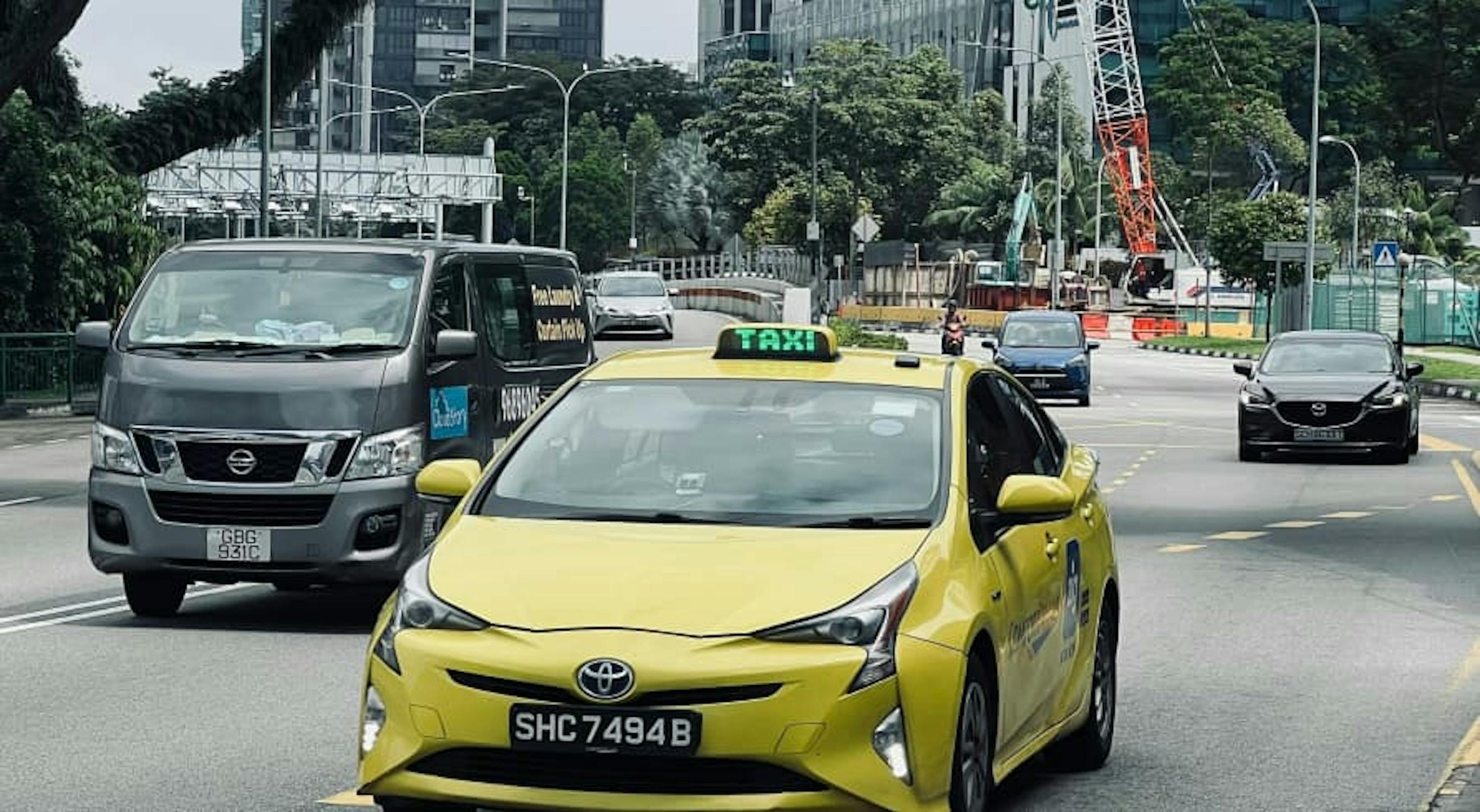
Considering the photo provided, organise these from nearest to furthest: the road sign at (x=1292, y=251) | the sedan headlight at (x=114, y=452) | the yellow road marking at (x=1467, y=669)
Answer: the yellow road marking at (x=1467, y=669), the sedan headlight at (x=114, y=452), the road sign at (x=1292, y=251)

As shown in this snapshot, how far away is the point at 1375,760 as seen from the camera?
9891 millimetres

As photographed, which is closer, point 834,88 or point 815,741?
point 815,741

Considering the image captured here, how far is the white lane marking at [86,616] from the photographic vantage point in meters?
13.3

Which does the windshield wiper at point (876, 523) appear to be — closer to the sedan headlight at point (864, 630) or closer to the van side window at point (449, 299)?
the sedan headlight at point (864, 630)

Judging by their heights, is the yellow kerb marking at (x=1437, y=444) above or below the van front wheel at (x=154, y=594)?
below

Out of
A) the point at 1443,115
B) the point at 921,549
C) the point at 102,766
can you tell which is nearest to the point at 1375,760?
Answer: the point at 921,549

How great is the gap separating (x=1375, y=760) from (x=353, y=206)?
101m

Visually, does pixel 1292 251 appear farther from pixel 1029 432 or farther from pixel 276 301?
pixel 1029 432

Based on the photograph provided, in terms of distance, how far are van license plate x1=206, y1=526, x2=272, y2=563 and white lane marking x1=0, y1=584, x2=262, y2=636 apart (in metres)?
0.95

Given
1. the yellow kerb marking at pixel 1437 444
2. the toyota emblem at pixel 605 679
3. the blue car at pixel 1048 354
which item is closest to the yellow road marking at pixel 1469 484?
the yellow kerb marking at pixel 1437 444

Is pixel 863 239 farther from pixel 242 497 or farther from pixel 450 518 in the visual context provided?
pixel 450 518

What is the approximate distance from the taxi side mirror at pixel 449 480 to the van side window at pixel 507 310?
6797mm

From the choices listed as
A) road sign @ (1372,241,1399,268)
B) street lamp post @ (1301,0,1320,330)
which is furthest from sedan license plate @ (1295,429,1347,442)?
street lamp post @ (1301,0,1320,330)

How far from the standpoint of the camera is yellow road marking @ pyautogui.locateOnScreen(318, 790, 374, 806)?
27.9 feet
